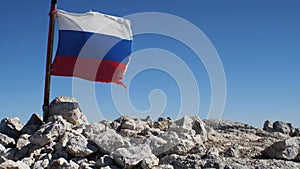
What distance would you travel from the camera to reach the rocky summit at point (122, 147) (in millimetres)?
8906

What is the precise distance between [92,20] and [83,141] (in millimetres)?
4502

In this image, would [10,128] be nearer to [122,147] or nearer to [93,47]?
[93,47]

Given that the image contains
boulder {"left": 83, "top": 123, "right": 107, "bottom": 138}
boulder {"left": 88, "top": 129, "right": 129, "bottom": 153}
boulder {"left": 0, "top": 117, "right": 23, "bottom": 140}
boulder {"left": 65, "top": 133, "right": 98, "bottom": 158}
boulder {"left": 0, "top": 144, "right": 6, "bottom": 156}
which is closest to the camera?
boulder {"left": 65, "top": 133, "right": 98, "bottom": 158}

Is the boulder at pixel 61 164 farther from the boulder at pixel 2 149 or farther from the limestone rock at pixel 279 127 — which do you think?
the limestone rock at pixel 279 127

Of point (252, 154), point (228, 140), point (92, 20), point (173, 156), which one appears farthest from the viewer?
point (92, 20)

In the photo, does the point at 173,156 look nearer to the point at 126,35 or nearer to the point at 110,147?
the point at 110,147

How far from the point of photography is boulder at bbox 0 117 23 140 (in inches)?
444

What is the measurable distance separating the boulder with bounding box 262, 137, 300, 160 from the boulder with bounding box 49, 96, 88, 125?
5149 millimetres

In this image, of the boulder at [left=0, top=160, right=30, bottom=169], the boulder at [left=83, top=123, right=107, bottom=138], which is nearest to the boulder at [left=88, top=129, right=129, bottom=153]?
the boulder at [left=83, top=123, right=107, bottom=138]

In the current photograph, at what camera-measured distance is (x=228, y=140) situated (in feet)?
38.7

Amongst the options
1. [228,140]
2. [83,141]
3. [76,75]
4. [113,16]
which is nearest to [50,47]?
[76,75]

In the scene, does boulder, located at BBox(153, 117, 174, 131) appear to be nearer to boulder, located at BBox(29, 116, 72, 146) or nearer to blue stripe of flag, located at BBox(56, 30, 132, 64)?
blue stripe of flag, located at BBox(56, 30, 132, 64)

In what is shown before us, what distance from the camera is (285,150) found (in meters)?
9.45

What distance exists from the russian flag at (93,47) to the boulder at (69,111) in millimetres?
923
